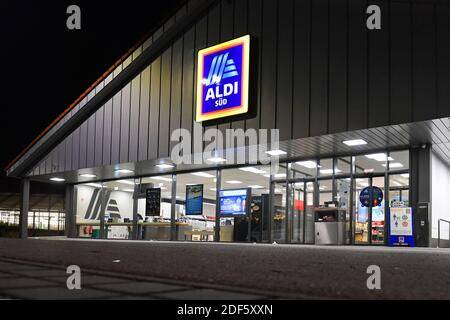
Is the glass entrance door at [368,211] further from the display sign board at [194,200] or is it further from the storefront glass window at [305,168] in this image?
the display sign board at [194,200]

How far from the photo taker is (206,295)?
1.90m

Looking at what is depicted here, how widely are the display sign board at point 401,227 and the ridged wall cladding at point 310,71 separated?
2.74m

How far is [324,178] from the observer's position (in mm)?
14695

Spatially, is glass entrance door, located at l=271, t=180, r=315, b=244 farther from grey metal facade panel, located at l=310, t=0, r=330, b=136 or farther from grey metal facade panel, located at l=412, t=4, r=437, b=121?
grey metal facade panel, located at l=412, t=4, r=437, b=121

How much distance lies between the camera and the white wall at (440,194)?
43.2 feet

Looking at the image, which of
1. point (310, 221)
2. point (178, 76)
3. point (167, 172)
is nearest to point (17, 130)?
point (167, 172)

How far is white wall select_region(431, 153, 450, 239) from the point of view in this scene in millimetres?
13156

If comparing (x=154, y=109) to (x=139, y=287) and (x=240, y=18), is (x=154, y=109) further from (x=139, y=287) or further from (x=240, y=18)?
(x=139, y=287)

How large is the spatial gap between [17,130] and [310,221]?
20.9 m

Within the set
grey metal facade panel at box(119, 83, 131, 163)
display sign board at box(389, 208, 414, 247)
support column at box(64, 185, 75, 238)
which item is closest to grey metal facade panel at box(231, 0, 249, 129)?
grey metal facade panel at box(119, 83, 131, 163)

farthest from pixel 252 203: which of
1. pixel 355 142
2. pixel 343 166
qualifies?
pixel 355 142

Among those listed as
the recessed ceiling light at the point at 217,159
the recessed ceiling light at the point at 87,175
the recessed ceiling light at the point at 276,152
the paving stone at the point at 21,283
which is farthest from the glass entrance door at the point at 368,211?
the paving stone at the point at 21,283
